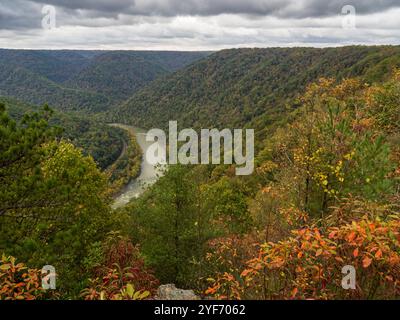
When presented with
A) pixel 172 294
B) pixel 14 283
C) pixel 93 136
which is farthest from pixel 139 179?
pixel 14 283

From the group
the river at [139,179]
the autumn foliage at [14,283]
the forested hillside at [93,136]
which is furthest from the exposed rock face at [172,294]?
the forested hillside at [93,136]

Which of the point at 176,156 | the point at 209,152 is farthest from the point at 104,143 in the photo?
the point at 176,156

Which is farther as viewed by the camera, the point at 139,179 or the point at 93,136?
the point at 93,136

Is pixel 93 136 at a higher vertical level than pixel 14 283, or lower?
lower

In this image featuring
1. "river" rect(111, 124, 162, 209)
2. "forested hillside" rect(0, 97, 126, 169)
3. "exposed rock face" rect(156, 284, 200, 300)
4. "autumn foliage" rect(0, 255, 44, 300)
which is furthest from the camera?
"forested hillside" rect(0, 97, 126, 169)

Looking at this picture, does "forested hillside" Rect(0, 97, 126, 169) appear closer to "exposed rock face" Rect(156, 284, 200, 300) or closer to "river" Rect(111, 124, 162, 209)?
"river" Rect(111, 124, 162, 209)

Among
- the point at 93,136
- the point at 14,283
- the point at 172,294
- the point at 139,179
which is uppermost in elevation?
the point at 14,283

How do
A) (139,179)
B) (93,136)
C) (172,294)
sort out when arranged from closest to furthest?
(172,294) < (139,179) < (93,136)

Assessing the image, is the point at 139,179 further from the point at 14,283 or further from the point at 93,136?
the point at 14,283

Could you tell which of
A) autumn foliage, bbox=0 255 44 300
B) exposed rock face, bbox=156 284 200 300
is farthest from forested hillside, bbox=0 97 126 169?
autumn foliage, bbox=0 255 44 300

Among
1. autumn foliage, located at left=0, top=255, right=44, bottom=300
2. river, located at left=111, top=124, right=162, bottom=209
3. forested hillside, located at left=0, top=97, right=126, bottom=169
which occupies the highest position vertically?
autumn foliage, located at left=0, top=255, right=44, bottom=300
